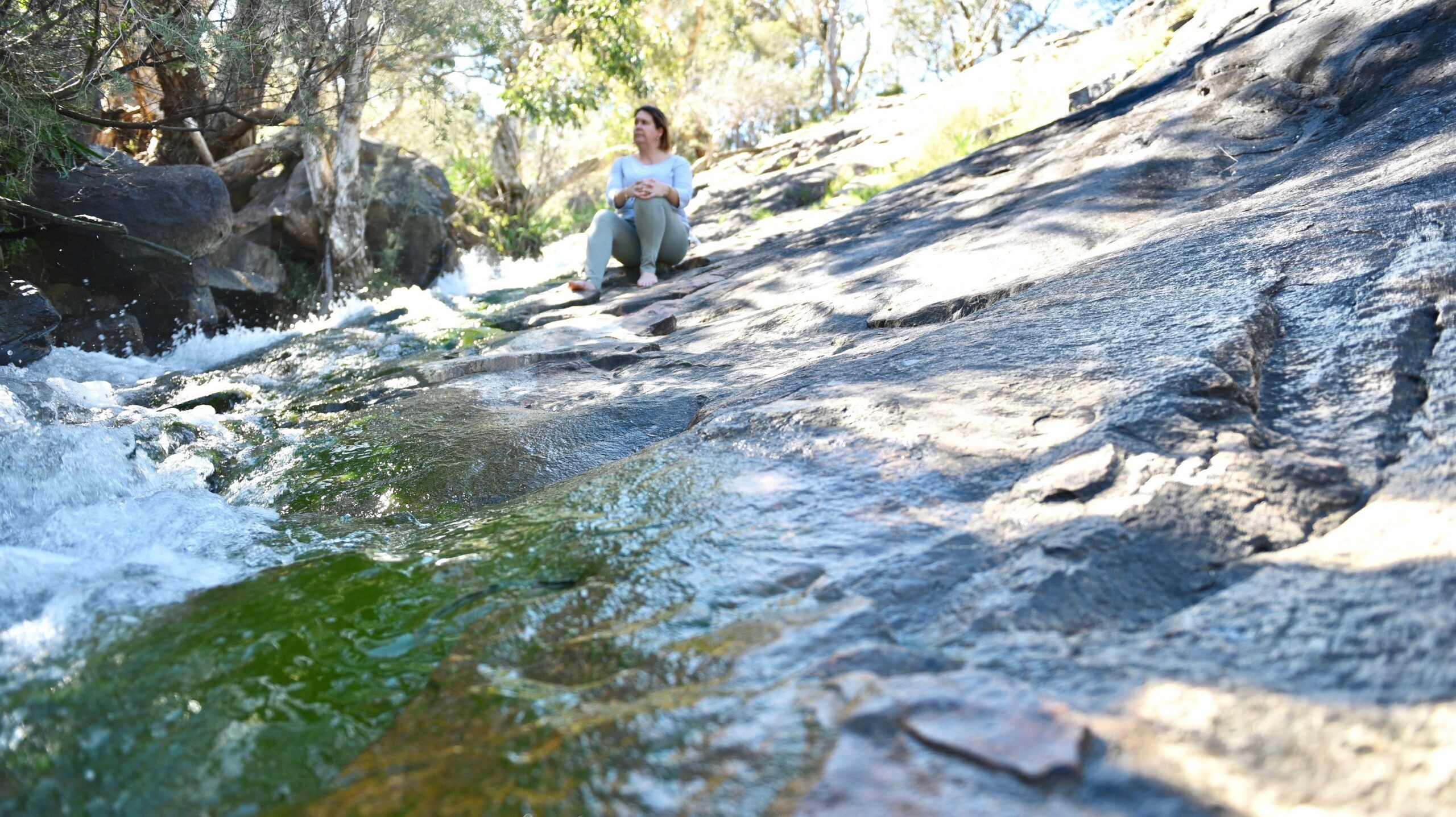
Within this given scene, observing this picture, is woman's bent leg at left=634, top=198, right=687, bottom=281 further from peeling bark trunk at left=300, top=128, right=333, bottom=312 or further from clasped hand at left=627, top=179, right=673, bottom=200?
peeling bark trunk at left=300, top=128, right=333, bottom=312

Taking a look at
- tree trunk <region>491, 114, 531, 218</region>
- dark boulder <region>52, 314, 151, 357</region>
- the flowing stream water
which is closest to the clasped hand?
the flowing stream water

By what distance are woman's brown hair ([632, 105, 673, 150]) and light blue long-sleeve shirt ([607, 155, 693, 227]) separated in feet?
0.63

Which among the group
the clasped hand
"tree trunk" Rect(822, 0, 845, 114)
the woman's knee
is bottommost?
the woman's knee

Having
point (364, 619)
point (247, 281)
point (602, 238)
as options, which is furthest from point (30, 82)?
point (364, 619)

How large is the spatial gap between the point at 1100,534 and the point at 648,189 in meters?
5.57

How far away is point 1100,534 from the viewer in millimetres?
1608

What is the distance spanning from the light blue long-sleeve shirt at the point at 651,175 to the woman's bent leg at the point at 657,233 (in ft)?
0.41

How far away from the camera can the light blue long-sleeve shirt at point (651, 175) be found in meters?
7.15

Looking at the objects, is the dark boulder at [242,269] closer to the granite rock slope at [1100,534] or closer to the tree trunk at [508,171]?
the granite rock slope at [1100,534]

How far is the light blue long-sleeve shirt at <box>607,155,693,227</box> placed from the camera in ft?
23.5

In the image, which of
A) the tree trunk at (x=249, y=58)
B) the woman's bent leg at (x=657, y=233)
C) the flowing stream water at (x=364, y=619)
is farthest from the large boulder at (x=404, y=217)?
the flowing stream water at (x=364, y=619)

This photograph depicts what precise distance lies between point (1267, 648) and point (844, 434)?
3.91ft

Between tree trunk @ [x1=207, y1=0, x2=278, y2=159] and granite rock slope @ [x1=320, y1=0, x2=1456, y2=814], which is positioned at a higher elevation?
tree trunk @ [x1=207, y1=0, x2=278, y2=159]

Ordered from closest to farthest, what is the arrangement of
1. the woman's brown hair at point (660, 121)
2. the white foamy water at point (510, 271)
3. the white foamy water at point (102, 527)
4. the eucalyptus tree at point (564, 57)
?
the white foamy water at point (102, 527)
the woman's brown hair at point (660, 121)
the eucalyptus tree at point (564, 57)
the white foamy water at point (510, 271)
